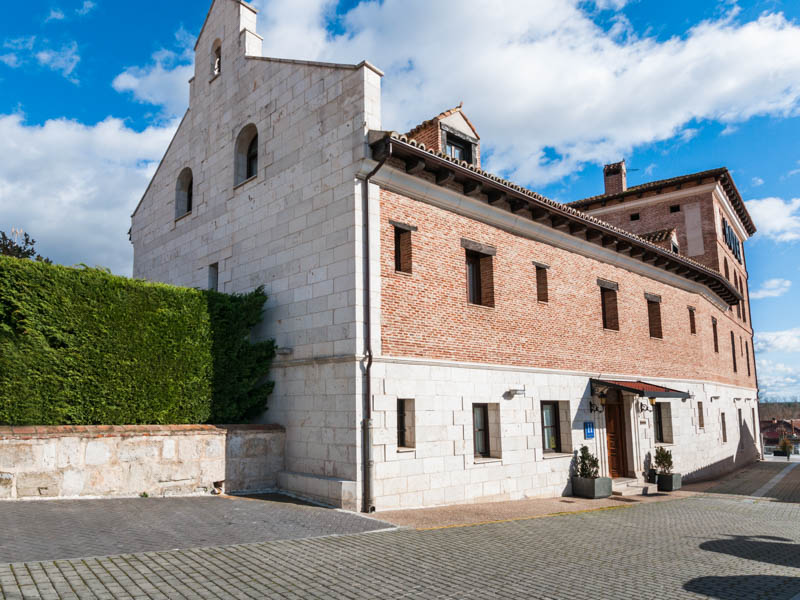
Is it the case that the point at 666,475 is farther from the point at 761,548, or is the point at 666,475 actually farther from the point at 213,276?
the point at 213,276

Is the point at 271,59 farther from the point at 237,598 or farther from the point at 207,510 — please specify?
the point at 237,598

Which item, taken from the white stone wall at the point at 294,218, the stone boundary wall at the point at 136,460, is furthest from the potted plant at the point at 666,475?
the stone boundary wall at the point at 136,460

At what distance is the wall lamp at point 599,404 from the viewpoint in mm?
16341

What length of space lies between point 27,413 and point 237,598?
20.5ft

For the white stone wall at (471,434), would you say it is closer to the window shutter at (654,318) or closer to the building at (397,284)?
the building at (397,284)

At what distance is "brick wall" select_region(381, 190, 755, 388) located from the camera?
1193 cm

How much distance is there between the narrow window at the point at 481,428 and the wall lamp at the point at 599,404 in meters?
4.37

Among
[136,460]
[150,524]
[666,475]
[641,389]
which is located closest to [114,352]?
[136,460]

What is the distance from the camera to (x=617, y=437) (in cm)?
1767

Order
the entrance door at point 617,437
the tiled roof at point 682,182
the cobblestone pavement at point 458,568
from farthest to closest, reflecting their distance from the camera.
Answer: the tiled roof at point 682,182 → the entrance door at point 617,437 → the cobblestone pavement at point 458,568

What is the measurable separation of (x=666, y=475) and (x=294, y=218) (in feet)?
43.5

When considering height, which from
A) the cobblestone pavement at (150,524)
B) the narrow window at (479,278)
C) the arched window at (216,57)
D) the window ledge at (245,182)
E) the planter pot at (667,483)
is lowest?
the planter pot at (667,483)

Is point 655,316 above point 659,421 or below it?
above

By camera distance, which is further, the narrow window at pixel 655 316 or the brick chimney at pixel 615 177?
the brick chimney at pixel 615 177
